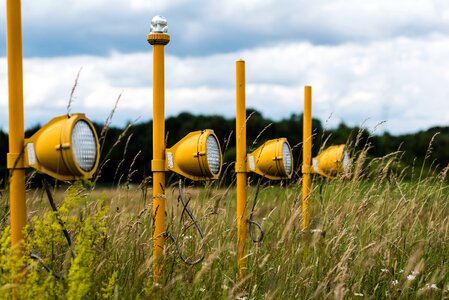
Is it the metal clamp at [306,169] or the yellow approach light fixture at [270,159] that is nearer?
the yellow approach light fixture at [270,159]

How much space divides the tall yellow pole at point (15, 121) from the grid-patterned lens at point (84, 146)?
297 mm

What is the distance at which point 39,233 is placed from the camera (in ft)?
9.89

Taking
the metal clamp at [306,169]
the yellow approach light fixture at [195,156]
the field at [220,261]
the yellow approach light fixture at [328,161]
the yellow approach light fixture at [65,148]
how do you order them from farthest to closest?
1. the yellow approach light fixture at [328,161]
2. the metal clamp at [306,169]
3. the yellow approach light fixture at [195,156]
4. the field at [220,261]
5. the yellow approach light fixture at [65,148]

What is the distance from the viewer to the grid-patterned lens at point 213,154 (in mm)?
3846

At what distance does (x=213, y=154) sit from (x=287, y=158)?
0.95 meters

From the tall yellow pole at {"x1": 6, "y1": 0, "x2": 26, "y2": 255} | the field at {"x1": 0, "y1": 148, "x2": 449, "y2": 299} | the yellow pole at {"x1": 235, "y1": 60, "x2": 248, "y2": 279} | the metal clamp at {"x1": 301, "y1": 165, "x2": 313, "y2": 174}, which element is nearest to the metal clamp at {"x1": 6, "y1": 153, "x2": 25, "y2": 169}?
the tall yellow pole at {"x1": 6, "y1": 0, "x2": 26, "y2": 255}

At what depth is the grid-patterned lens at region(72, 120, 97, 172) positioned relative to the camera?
2766 mm

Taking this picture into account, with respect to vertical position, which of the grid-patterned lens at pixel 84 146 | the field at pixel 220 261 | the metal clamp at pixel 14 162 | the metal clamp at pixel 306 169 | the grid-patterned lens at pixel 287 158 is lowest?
the field at pixel 220 261

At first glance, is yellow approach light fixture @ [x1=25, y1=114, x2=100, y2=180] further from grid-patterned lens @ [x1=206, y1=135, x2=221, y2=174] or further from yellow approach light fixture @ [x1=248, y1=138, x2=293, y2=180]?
yellow approach light fixture @ [x1=248, y1=138, x2=293, y2=180]

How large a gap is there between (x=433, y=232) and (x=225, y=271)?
62.6 inches

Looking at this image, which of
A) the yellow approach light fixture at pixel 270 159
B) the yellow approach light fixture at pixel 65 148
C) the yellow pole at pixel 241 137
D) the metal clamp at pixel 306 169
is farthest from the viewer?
the metal clamp at pixel 306 169

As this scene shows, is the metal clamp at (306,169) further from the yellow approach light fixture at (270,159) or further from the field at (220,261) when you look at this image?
the yellow approach light fixture at (270,159)

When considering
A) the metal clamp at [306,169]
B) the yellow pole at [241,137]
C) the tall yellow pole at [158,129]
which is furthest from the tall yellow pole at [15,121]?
the metal clamp at [306,169]

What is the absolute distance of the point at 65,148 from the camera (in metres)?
2.71
